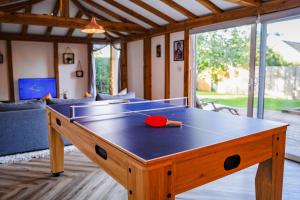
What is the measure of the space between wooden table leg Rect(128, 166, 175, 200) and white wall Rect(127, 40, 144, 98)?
6.20m

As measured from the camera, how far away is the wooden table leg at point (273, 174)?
1.74m

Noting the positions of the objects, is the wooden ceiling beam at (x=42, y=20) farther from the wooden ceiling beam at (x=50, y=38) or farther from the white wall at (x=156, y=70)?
the wooden ceiling beam at (x=50, y=38)

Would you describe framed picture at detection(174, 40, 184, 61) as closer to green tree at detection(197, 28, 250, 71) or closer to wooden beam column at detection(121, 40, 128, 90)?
green tree at detection(197, 28, 250, 71)

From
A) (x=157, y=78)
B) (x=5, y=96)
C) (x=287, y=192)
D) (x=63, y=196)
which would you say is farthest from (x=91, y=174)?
(x=5, y=96)

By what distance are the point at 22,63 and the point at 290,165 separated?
7465mm

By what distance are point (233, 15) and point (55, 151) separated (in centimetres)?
350

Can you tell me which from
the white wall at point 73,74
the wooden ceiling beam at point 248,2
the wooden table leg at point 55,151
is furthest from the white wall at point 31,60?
the wooden ceiling beam at point 248,2

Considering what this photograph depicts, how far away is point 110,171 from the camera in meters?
1.41

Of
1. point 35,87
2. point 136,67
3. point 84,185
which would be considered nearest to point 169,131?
point 84,185

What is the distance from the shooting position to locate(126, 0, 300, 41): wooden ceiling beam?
3614 millimetres

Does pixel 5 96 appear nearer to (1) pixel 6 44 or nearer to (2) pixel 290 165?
(1) pixel 6 44

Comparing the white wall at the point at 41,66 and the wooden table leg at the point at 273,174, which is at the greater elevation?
A: the white wall at the point at 41,66

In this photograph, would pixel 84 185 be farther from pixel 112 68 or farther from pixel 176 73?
pixel 112 68

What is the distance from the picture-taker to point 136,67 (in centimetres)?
762
